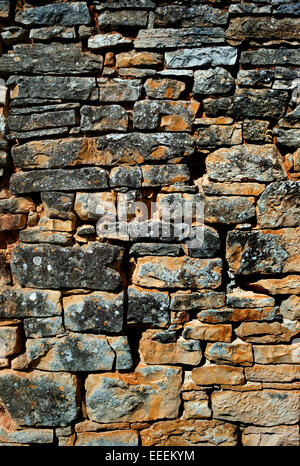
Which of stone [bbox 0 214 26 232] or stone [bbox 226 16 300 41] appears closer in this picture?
stone [bbox 226 16 300 41]

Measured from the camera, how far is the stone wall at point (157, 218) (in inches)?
106

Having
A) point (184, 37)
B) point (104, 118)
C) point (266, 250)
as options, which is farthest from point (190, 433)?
point (184, 37)

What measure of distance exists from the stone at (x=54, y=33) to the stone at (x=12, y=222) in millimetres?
1306

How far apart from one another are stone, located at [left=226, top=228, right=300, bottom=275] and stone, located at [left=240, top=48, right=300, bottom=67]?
1184 mm

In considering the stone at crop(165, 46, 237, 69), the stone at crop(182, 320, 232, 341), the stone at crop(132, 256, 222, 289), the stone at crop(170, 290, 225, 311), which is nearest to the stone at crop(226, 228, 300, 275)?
the stone at crop(132, 256, 222, 289)

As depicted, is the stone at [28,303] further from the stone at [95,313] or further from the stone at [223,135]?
the stone at [223,135]

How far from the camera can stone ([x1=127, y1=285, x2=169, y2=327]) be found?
8.92 feet

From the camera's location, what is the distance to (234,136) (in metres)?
2.71

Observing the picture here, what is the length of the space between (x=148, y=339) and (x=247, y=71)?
2045 millimetres

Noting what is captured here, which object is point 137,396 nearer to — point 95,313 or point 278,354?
point 95,313

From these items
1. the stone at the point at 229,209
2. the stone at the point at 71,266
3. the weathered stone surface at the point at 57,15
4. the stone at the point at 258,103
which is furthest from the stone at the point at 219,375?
the weathered stone surface at the point at 57,15

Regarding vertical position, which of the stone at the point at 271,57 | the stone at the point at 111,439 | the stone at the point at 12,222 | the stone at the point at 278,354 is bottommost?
the stone at the point at 111,439

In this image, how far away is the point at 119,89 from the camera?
8.94ft

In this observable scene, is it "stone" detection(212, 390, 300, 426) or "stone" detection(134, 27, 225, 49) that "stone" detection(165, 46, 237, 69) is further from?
"stone" detection(212, 390, 300, 426)
